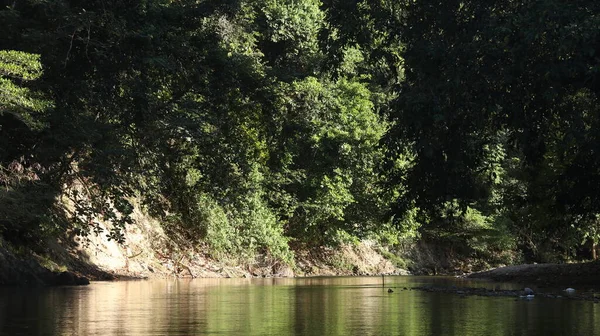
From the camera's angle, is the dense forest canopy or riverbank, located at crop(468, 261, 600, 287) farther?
riverbank, located at crop(468, 261, 600, 287)

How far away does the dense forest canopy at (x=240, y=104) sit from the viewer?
639 inches

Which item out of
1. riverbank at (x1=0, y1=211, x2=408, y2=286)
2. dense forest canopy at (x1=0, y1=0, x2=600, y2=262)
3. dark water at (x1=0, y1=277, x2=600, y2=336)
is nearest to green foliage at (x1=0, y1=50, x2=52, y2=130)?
dense forest canopy at (x1=0, y1=0, x2=600, y2=262)

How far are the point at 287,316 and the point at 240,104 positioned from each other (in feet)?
49.2

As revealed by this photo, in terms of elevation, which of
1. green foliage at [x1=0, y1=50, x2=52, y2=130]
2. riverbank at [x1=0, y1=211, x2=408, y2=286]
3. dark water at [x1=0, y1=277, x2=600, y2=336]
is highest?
green foliage at [x1=0, y1=50, x2=52, y2=130]

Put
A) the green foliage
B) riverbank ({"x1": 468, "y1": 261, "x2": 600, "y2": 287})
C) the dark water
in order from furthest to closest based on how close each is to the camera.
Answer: riverbank ({"x1": 468, "y1": 261, "x2": 600, "y2": 287}) → the green foliage → the dark water

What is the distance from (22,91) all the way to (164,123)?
266 inches

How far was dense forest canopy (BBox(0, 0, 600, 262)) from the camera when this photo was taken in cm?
1623

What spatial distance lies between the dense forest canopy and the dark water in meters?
3.50

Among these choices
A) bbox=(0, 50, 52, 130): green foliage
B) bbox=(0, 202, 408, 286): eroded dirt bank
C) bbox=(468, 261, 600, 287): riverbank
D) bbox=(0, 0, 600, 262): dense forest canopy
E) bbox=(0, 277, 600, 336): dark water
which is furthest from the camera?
bbox=(468, 261, 600, 287): riverbank

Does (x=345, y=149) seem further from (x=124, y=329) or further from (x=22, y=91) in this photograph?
(x=124, y=329)

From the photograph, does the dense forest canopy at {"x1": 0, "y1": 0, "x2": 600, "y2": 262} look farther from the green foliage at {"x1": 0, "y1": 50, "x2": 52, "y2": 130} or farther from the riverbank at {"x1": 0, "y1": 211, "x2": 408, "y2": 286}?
the riverbank at {"x1": 0, "y1": 211, "x2": 408, "y2": 286}

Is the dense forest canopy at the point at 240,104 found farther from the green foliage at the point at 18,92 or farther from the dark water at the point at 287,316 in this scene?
the dark water at the point at 287,316

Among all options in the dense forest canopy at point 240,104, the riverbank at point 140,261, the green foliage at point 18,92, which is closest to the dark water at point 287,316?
the dense forest canopy at point 240,104

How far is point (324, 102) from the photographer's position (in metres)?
39.0
